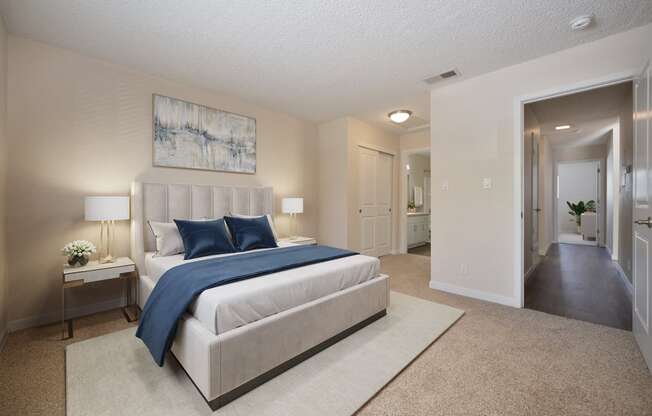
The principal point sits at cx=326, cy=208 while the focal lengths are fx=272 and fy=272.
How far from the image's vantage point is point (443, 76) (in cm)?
320

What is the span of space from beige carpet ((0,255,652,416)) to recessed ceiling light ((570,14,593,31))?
8.42 feet

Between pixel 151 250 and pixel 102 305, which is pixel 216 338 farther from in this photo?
pixel 102 305

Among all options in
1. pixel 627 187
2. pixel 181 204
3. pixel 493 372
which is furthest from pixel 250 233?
pixel 627 187

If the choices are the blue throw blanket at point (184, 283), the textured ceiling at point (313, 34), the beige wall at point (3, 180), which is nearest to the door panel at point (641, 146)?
the textured ceiling at point (313, 34)

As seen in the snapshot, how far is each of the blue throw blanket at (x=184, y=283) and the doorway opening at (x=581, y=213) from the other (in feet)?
8.83

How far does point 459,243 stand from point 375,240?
2.12m

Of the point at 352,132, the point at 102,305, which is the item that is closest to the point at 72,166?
the point at 102,305

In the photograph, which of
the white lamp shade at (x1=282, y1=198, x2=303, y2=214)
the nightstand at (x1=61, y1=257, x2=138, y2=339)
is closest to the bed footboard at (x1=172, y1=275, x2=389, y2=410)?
the nightstand at (x1=61, y1=257, x2=138, y2=339)

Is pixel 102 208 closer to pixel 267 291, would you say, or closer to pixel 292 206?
pixel 267 291

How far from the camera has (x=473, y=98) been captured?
3250 mm

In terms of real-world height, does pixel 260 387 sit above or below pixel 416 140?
below

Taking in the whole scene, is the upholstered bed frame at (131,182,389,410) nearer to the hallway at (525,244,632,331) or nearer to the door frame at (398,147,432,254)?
the hallway at (525,244,632,331)

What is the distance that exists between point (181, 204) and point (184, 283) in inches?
67.0

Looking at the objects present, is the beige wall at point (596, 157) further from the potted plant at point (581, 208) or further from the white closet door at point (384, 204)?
the white closet door at point (384, 204)
